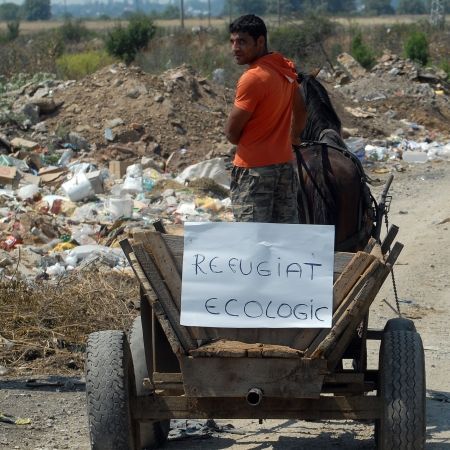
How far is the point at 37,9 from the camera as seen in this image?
138250 mm

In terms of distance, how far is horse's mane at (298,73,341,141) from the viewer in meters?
7.34

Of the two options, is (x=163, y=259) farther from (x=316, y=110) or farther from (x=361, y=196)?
(x=316, y=110)

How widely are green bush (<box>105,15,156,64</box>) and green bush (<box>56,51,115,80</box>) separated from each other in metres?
0.40

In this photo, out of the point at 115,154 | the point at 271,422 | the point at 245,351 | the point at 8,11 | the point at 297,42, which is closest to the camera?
the point at 245,351

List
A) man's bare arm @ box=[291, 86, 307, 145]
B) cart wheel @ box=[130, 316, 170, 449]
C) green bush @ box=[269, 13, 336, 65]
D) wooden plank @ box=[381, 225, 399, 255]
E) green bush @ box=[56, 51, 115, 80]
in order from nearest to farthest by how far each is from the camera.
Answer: wooden plank @ box=[381, 225, 399, 255] → cart wheel @ box=[130, 316, 170, 449] → man's bare arm @ box=[291, 86, 307, 145] → green bush @ box=[56, 51, 115, 80] → green bush @ box=[269, 13, 336, 65]

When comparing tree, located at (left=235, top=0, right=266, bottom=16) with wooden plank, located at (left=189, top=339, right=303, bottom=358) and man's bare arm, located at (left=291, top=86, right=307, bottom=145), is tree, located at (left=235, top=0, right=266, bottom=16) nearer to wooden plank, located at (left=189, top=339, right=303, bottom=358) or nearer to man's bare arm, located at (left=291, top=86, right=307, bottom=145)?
man's bare arm, located at (left=291, top=86, right=307, bottom=145)

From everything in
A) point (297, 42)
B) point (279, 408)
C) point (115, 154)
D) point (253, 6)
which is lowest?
point (253, 6)

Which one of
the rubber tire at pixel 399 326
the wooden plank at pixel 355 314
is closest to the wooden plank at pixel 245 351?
the wooden plank at pixel 355 314

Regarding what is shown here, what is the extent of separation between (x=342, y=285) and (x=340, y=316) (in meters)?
0.14

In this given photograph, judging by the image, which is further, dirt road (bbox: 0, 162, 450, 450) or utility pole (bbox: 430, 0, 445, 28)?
utility pole (bbox: 430, 0, 445, 28)

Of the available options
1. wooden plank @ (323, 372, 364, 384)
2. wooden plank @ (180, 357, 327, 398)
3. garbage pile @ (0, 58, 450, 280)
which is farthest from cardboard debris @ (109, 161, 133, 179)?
wooden plank @ (180, 357, 327, 398)

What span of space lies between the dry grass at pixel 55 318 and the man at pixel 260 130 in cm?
210

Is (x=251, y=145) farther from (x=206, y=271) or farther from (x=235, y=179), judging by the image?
(x=206, y=271)

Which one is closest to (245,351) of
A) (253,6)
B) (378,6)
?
(253,6)
